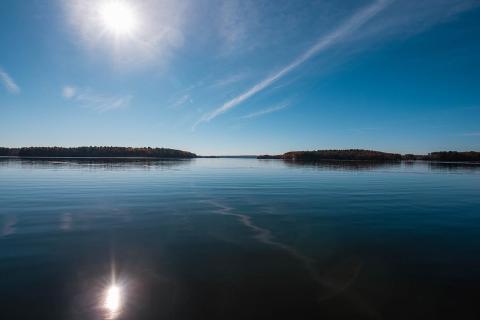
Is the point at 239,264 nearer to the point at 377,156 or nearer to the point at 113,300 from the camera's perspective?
the point at 113,300

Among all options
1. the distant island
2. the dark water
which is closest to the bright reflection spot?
the dark water

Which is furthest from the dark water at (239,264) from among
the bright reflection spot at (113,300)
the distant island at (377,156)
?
the distant island at (377,156)

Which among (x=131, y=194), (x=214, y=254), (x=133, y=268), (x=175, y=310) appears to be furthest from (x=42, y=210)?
(x=175, y=310)

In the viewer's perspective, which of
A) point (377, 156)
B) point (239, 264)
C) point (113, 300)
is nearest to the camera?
point (113, 300)

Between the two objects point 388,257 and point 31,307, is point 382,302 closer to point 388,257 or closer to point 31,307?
point 388,257

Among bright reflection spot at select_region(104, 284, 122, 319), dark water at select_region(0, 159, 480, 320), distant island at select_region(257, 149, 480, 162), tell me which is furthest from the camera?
distant island at select_region(257, 149, 480, 162)

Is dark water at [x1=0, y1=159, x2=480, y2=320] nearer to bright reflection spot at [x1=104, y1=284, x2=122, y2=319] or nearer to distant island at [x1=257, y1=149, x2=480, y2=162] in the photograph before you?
bright reflection spot at [x1=104, y1=284, x2=122, y2=319]

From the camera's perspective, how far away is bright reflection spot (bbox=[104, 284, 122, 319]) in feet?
21.0

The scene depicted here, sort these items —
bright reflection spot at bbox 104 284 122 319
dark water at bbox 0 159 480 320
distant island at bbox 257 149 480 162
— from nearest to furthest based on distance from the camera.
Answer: bright reflection spot at bbox 104 284 122 319, dark water at bbox 0 159 480 320, distant island at bbox 257 149 480 162

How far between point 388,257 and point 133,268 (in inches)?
338

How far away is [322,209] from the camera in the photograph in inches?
735

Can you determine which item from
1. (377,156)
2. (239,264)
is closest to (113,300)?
(239,264)

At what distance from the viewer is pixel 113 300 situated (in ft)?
22.4

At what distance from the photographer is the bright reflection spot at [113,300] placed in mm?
6402
